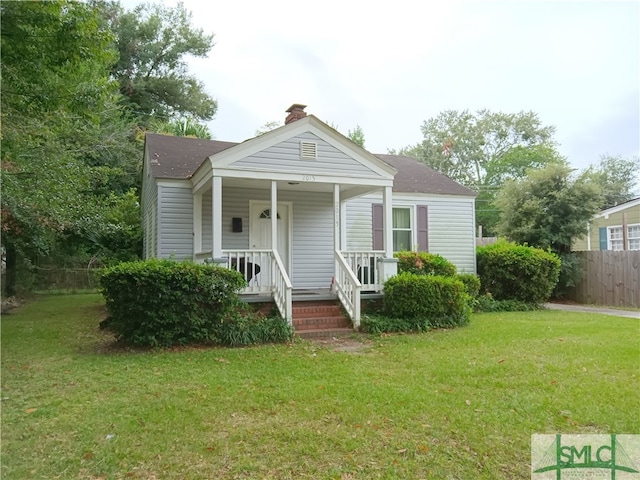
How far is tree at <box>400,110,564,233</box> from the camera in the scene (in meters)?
37.8

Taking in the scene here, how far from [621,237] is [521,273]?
730 cm

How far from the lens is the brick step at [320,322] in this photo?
8359mm

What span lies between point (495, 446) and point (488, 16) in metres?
7.97

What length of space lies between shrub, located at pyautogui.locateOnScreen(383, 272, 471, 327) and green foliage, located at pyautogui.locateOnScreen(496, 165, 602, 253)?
288 inches

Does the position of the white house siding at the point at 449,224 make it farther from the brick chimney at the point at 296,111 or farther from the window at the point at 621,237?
the window at the point at 621,237

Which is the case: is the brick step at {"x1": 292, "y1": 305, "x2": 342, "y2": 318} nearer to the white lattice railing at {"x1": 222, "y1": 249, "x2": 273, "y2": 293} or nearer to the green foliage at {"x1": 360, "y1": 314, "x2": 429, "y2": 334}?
the green foliage at {"x1": 360, "y1": 314, "x2": 429, "y2": 334}

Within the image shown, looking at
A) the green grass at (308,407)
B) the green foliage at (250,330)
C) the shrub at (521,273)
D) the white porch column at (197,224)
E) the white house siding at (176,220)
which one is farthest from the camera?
the shrub at (521,273)

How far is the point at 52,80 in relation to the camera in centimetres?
655

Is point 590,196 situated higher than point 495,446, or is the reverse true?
point 590,196

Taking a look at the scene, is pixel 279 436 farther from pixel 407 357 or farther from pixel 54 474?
pixel 407 357

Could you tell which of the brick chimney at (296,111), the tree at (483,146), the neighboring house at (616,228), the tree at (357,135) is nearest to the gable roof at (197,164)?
the brick chimney at (296,111)

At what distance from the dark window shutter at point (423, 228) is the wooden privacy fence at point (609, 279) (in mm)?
5588

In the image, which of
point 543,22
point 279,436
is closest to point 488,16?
point 543,22

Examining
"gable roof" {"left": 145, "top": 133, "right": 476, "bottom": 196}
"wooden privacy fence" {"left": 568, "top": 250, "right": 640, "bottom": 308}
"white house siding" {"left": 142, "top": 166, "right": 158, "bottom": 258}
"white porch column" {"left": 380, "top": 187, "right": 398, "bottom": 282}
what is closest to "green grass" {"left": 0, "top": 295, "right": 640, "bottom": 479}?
"white porch column" {"left": 380, "top": 187, "right": 398, "bottom": 282}
